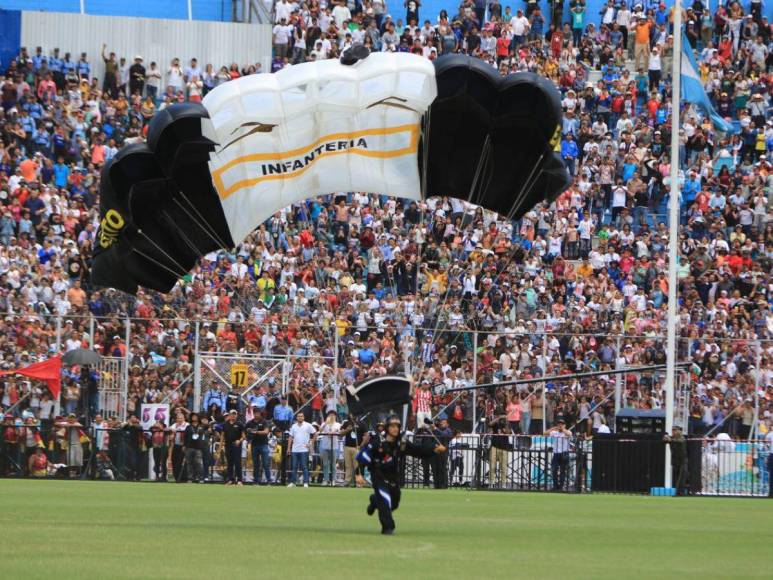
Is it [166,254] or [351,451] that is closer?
[166,254]

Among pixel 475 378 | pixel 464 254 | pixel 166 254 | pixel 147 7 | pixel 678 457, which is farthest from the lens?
pixel 147 7

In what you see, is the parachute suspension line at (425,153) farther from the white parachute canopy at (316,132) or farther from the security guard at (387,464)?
the security guard at (387,464)

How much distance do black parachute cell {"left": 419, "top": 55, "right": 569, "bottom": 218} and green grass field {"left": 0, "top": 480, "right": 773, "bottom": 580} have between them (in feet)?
13.5

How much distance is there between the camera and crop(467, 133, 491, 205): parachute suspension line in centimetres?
2030

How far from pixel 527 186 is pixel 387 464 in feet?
16.6

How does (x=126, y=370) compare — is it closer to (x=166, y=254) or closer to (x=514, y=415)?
(x=514, y=415)

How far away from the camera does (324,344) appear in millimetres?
32406

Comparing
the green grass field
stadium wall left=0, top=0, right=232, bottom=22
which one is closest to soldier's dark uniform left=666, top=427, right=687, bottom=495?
the green grass field

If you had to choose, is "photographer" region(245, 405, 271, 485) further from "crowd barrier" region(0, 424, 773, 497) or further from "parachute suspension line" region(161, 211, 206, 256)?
"parachute suspension line" region(161, 211, 206, 256)

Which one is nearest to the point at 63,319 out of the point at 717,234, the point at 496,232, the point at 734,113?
the point at 496,232

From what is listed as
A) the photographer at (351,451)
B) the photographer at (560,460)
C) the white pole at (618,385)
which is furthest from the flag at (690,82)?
the photographer at (351,451)

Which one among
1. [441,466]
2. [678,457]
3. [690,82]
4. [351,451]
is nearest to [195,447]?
[351,451]

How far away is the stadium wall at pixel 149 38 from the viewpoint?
44281 millimetres

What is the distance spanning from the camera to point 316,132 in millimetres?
20094
